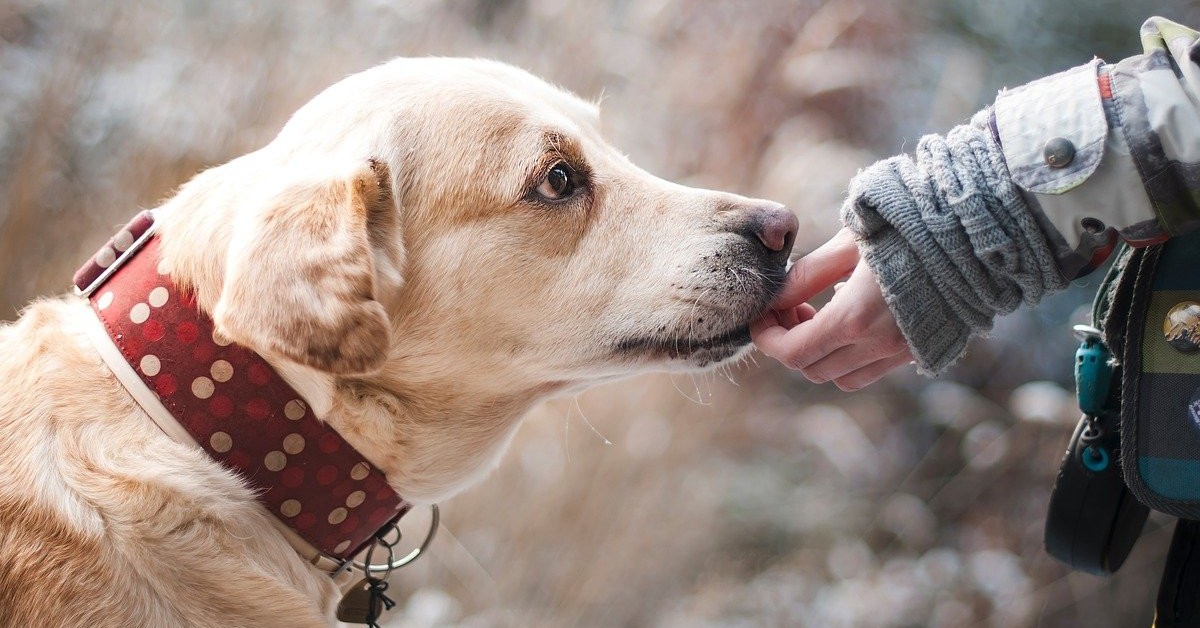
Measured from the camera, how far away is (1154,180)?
143 centimetres

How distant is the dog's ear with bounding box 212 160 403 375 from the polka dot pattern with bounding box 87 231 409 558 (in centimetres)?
7

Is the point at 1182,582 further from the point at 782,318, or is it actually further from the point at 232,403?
the point at 232,403

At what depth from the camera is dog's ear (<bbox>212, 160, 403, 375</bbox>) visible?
1.47 metres

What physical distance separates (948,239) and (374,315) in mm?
989

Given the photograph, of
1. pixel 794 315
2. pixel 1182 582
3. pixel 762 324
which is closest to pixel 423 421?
pixel 762 324

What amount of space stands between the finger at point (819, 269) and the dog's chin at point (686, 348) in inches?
4.7

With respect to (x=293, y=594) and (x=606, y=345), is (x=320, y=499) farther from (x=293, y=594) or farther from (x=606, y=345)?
(x=606, y=345)

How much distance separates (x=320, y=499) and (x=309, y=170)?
621 mm

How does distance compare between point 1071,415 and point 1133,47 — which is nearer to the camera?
point 1071,415

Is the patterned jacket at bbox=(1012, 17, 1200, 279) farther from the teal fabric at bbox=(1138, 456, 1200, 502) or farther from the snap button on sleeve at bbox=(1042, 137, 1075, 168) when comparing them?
the teal fabric at bbox=(1138, 456, 1200, 502)

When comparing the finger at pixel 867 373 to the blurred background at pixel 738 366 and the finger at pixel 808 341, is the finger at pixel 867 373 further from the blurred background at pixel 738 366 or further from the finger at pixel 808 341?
the blurred background at pixel 738 366

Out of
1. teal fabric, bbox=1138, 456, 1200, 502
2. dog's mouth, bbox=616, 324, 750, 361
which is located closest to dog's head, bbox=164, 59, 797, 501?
dog's mouth, bbox=616, 324, 750, 361

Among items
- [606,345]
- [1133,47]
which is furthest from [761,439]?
[1133,47]

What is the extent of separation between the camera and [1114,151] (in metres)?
1.46
